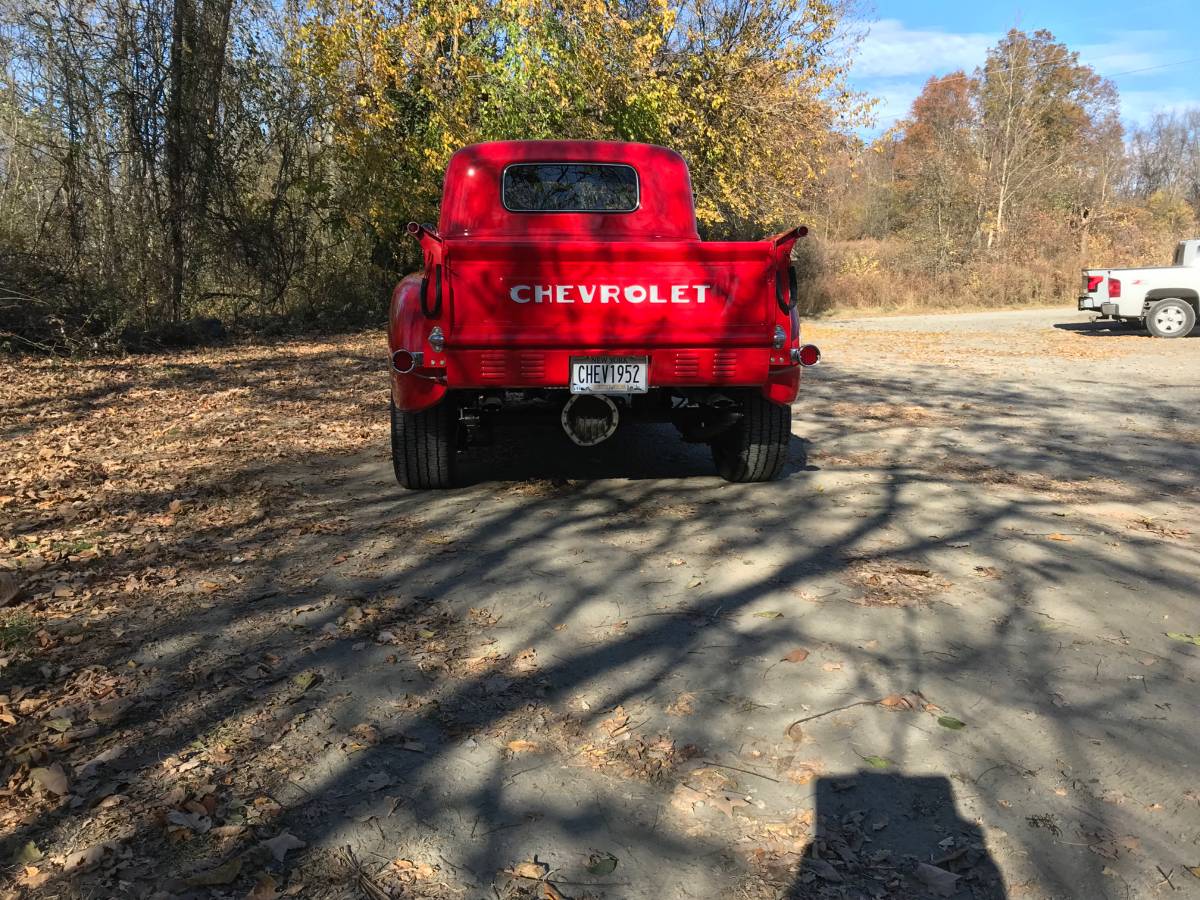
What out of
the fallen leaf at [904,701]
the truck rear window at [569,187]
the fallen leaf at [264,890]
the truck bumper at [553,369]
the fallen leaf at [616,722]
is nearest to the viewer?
the fallen leaf at [264,890]

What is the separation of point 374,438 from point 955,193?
31.3 m

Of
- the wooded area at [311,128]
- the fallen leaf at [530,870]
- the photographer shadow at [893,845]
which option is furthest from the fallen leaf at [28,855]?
the wooded area at [311,128]

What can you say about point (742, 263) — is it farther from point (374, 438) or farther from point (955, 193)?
point (955, 193)

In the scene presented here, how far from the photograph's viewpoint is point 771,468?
5.88 meters

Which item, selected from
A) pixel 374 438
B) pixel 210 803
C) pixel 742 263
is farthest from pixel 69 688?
pixel 374 438

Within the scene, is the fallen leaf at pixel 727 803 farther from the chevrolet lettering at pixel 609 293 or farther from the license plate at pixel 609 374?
the chevrolet lettering at pixel 609 293

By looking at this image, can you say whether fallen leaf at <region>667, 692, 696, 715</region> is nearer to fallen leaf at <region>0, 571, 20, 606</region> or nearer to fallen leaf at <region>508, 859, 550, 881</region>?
fallen leaf at <region>508, 859, 550, 881</region>

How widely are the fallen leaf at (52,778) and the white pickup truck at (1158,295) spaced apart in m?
19.0

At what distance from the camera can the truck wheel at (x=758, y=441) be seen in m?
5.70

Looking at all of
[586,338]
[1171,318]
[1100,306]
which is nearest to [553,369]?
[586,338]

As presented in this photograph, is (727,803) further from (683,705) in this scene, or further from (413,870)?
(413,870)

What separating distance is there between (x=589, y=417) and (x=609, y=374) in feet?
1.01

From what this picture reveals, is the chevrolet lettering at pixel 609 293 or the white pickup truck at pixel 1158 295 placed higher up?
the chevrolet lettering at pixel 609 293

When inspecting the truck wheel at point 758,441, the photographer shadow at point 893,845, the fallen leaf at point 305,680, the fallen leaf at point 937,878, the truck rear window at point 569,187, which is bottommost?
the fallen leaf at point 937,878
